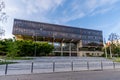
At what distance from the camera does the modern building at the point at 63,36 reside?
54.9m

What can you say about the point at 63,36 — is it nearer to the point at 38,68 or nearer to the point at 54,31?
the point at 54,31

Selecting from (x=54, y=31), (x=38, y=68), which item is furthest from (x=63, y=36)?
(x=38, y=68)

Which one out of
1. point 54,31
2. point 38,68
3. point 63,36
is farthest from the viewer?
point 63,36

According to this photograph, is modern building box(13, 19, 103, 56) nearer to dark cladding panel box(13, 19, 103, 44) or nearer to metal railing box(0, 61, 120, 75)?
dark cladding panel box(13, 19, 103, 44)

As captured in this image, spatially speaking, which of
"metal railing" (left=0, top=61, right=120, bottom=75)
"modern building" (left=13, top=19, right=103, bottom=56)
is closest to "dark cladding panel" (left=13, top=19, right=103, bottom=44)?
"modern building" (left=13, top=19, right=103, bottom=56)

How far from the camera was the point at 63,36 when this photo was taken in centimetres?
6178

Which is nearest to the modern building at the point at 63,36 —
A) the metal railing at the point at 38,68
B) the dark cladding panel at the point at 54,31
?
the dark cladding panel at the point at 54,31

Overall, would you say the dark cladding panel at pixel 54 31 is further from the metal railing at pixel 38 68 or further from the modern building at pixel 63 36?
the metal railing at pixel 38 68

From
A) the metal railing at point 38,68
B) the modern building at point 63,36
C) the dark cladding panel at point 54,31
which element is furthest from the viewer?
the modern building at point 63,36

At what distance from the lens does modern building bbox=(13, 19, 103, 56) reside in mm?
54875

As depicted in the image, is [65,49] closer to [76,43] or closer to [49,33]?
[76,43]

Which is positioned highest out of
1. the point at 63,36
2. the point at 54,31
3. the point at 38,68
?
the point at 54,31

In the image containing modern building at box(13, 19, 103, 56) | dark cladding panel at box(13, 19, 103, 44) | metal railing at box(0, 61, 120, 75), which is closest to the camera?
metal railing at box(0, 61, 120, 75)

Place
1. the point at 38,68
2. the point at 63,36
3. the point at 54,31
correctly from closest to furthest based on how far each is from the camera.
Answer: the point at 38,68 < the point at 54,31 < the point at 63,36
